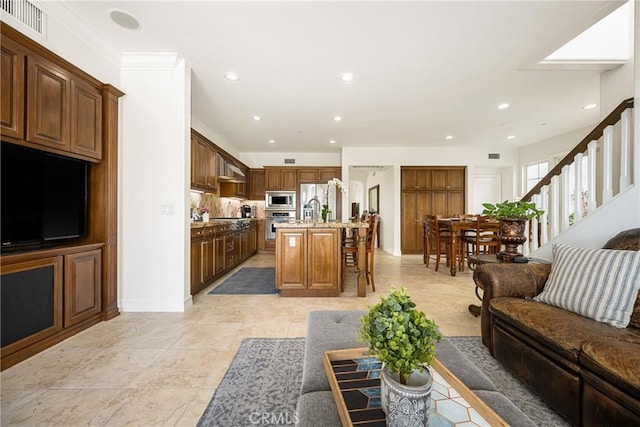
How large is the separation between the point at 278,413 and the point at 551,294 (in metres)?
1.86

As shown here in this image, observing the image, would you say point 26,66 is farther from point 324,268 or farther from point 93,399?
point 324,268

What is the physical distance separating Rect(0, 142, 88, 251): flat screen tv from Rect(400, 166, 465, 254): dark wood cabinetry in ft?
20.1

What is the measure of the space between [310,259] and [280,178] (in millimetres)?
3964

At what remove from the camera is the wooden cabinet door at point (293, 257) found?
3330mm

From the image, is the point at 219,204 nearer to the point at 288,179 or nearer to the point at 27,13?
the point at 288,179

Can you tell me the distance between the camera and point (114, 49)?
2639 mm

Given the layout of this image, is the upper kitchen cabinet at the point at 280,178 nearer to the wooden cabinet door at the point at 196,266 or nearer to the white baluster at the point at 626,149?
the wooden cabinet door at the point at 196,266

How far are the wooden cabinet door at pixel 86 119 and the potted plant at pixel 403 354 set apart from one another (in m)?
2.90

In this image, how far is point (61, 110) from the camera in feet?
7.04

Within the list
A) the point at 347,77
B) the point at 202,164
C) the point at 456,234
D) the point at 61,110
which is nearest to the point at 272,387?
the point at 61,110

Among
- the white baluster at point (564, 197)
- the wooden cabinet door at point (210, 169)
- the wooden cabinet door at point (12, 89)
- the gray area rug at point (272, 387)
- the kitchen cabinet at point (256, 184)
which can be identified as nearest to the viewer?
the gray area rug at point (272, 387)

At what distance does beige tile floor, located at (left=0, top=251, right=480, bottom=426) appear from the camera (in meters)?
1.41

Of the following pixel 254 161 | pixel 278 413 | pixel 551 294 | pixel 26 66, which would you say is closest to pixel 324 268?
pixel 278 413

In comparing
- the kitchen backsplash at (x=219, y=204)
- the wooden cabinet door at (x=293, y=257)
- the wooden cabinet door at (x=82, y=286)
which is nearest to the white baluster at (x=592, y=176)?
the wooden cabinet door at (x=293, y=257)
